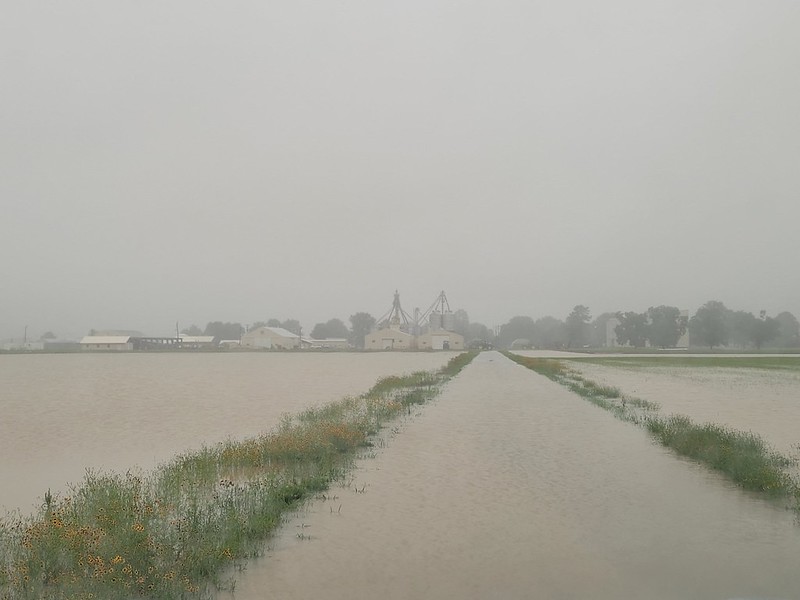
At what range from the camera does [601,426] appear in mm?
22328

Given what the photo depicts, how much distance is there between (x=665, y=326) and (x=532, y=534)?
7308 inches

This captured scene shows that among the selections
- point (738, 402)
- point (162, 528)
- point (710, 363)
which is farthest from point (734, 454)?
point (710, 363)

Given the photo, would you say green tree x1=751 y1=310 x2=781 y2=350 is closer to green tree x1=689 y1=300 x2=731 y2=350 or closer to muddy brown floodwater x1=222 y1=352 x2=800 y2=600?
green tree x1=689 y1=300 x2=731 y2=350

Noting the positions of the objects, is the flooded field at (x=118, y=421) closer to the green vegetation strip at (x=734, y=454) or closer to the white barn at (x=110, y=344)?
the green vegetation strip at (x=734, y=454)

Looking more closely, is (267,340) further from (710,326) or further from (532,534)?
(532,534)

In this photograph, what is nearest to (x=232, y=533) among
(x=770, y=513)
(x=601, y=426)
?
(x=770, y=513)

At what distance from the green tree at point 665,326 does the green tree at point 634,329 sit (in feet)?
5.18

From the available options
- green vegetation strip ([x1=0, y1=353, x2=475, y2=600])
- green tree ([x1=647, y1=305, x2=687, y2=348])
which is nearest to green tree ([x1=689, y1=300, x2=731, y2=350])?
green tree ([x1=647, y1=305, x2=687, y2=348])

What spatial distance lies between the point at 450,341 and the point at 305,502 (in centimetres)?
18737

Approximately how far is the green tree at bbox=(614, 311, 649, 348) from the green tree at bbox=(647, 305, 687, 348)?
5.18 feet

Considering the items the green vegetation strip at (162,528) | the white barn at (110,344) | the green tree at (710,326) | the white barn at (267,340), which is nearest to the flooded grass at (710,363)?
the green vegetation strip at (162,528)

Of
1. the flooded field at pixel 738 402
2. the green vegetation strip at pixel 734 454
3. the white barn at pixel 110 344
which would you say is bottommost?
the flooded field at pixel 738 402

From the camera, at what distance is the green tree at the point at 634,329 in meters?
190

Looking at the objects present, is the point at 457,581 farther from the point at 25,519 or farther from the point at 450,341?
the point at 450,341
